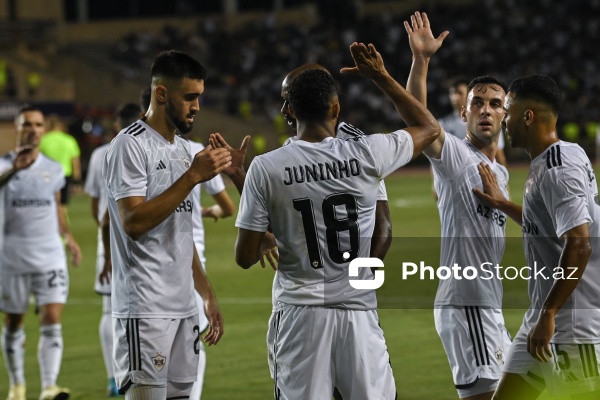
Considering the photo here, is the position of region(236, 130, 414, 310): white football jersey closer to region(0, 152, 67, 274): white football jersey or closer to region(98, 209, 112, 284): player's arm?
region(98, 209, 112, 284): player's arm

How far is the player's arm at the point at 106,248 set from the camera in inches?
303

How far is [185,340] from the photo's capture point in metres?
5.66

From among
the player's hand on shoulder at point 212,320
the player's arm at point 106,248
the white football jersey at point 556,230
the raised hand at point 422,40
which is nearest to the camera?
the white football jersey at point 556,230

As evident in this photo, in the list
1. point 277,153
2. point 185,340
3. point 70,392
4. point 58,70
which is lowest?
point 70,392

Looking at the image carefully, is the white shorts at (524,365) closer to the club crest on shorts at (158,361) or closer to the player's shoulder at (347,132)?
the player's shoulder at (347,132)

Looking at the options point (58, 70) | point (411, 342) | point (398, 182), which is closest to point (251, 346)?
point (411, 342)

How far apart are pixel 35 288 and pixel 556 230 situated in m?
5.31

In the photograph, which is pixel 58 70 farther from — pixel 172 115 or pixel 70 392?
pixel 172 115

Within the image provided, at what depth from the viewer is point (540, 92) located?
5449 millimetres

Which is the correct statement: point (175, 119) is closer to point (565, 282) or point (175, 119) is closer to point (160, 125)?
point (160, 125)

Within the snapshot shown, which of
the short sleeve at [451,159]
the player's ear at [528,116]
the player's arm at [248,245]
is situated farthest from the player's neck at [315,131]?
the short sleeve at [451,159]

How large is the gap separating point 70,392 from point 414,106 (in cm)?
511

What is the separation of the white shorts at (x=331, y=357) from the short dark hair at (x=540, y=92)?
4.77 ft

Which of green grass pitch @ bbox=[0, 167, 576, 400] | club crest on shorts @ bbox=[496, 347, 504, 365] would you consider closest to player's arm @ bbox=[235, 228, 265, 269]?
club crest on shorts @ bbox=[496, 347, 504, 365]
